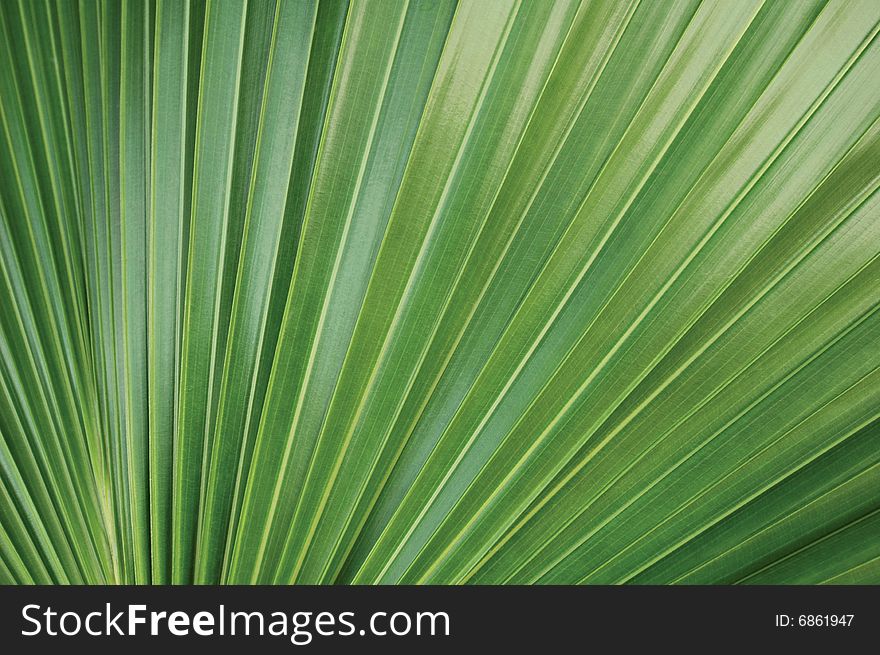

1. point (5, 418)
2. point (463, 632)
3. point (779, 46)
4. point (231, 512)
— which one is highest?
point (779, 46)

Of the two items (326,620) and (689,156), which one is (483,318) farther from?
(326,620)

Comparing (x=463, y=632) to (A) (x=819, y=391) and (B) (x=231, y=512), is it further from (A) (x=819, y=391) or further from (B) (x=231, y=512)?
(A) (x=819, y=391)

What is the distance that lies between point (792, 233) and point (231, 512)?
687 mm

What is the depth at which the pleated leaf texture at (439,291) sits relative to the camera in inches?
20.7

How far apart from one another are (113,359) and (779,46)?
2.55 feet

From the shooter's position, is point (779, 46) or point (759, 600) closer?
point (779, 46)

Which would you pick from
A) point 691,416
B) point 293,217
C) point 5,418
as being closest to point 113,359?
point 5,418

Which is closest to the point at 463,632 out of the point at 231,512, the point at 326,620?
the point at 326,620

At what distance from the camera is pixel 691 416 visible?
585 millimetres

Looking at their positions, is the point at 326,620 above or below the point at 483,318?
below

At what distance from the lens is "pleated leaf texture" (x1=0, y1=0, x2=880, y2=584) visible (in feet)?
1.73

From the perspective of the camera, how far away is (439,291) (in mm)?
562

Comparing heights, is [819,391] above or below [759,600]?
above

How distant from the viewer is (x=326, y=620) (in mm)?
624
